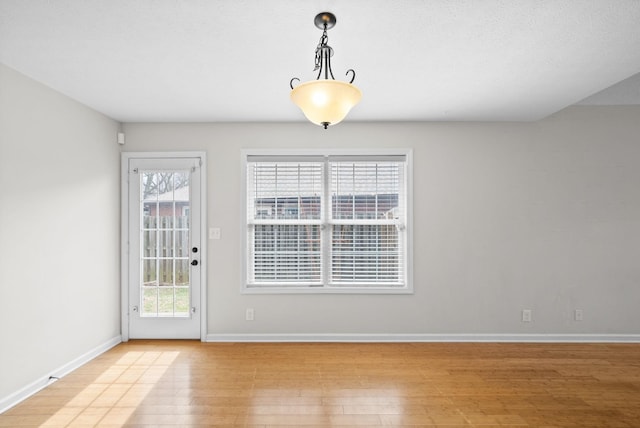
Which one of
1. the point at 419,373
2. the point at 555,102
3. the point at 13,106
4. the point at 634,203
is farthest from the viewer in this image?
the point at 634,203

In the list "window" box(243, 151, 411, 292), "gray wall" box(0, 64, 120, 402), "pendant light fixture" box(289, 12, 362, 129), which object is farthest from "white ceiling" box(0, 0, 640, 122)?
"window" box(243, 151, 411, 292)

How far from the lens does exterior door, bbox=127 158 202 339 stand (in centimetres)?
385

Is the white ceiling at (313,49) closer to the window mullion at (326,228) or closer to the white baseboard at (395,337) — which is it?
the window mullion at (326,228)

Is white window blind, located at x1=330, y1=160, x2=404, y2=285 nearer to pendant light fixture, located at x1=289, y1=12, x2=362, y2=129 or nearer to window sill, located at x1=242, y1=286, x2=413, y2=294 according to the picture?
window sill, located at x1=242, y1=286, x2=413, y2=294

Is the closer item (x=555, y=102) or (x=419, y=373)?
(x=419, y=373)

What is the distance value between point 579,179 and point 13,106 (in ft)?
17.9

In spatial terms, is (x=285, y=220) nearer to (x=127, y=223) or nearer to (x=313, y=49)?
(x=127, y=223)

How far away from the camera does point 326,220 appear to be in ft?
12.9

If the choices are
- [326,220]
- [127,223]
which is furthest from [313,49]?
[127,223]

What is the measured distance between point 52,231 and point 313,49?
2690mm

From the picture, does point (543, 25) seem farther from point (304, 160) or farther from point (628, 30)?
point (304, 160)

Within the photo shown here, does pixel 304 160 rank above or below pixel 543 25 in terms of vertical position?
below

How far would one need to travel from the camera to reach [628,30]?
202 cm

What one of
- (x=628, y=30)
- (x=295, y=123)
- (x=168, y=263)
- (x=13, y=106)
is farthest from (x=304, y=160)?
(x=628, y=30)
